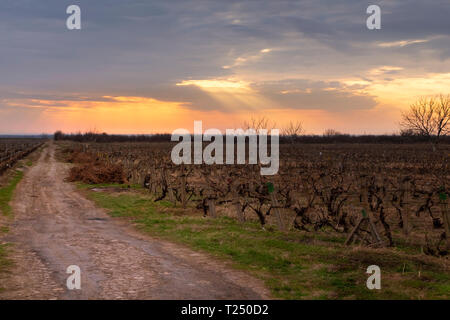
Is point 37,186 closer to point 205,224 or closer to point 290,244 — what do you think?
point 205,224

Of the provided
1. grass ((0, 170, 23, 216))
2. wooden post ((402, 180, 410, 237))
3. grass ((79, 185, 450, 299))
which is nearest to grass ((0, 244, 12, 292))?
grass ((79, 185, 450, 299))

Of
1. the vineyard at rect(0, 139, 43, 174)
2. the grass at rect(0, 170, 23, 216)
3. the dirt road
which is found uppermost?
the vineyard at rect(0, 139, 43, 174)

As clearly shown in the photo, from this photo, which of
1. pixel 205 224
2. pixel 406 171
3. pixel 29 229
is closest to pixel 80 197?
pixel 29 229

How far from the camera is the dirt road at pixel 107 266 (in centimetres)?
707

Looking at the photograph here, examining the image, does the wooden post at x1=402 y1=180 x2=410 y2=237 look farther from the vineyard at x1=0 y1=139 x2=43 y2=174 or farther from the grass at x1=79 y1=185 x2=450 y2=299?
the vineyard at x1=0 y1=139 x2=43 y2=174

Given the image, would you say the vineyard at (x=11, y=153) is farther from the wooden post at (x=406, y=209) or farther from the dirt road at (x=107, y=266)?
the wooden post at (x=406, y=209)

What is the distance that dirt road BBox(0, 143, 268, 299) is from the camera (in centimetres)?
707

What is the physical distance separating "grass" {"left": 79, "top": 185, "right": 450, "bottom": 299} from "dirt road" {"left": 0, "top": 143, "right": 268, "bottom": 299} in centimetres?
59

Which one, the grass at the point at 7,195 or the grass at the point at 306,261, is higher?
the grass at the point at 7,195

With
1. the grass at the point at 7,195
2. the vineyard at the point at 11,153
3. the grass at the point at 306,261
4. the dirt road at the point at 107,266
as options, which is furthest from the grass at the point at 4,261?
the vineyard at the point at 11,153

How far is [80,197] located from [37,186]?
5.98 metres

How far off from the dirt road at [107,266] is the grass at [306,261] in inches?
23.1

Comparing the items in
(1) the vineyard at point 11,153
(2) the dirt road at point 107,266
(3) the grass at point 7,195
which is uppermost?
(1) the vineyard at point 11,153
